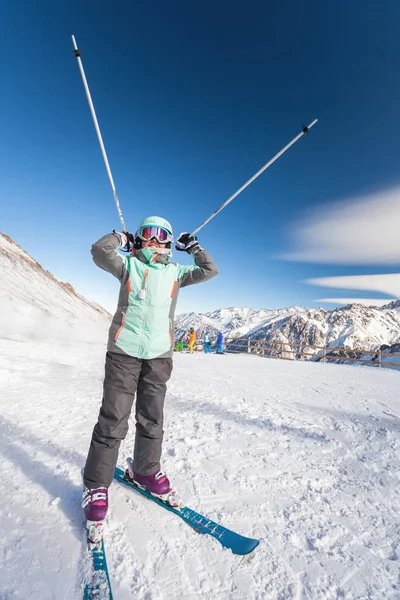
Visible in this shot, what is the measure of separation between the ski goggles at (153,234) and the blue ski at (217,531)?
90.2 inches

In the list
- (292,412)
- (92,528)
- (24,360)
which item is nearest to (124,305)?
(92,528)

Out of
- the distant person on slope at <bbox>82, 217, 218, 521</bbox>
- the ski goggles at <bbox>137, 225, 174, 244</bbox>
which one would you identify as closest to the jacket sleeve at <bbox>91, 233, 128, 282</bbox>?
the distant person on slope at <bbox>82, 217, 218, 521</bbox>

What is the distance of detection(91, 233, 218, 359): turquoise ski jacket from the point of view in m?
2.39

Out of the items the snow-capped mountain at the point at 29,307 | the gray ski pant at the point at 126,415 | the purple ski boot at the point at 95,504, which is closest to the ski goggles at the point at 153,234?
the gray ski pant at the point at 126,415

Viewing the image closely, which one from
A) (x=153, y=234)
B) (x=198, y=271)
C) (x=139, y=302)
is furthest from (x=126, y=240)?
(x=198, y=271)

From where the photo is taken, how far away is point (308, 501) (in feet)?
8.38

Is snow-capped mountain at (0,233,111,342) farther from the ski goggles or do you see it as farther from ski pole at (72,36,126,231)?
the ski goggles

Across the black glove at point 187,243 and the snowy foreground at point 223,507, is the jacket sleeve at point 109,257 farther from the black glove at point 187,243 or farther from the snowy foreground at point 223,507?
the snowy foreground at point 223,507

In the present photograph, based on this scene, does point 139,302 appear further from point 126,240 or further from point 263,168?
point 263,168

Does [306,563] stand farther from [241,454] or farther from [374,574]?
[241,454]

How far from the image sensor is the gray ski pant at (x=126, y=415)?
221 centimetres

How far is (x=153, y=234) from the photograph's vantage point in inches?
105

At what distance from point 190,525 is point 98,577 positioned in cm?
71

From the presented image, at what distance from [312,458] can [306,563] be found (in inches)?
63.3
